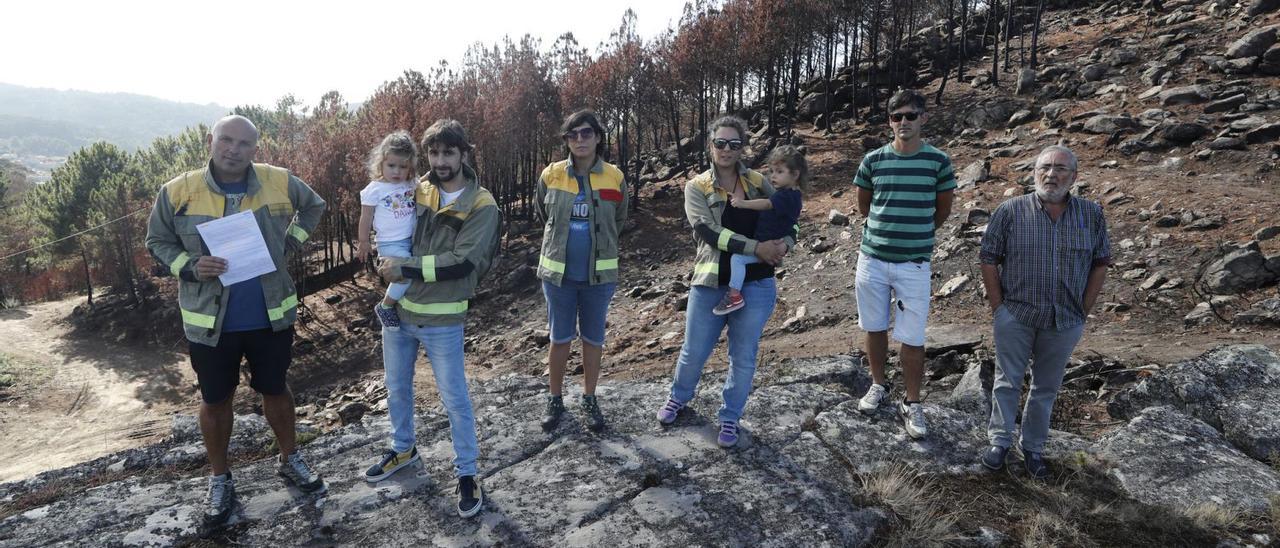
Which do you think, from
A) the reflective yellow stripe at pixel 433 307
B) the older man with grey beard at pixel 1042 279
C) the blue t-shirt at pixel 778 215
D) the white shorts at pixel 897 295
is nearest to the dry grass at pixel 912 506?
the older man with grey beard at pixel 1042 279

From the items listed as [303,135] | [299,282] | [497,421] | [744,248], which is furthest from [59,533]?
[303,135]

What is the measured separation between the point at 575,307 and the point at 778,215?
1.43 m

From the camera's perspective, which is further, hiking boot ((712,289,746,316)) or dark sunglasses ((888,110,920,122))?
dark sunglasses ((888,110,920,122))

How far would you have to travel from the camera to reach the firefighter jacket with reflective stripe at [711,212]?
156 inches

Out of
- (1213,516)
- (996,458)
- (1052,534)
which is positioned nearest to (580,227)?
(996,458)

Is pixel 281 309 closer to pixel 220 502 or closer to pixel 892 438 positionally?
pixel 220 502

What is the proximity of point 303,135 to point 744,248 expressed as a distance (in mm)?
26838

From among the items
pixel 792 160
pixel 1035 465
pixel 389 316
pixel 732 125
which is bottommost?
pixel 1035 465

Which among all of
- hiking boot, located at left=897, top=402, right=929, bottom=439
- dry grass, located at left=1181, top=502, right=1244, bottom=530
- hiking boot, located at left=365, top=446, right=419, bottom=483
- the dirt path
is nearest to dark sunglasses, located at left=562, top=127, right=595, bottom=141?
hiking boot, located at left=365, top=446, right=419, bottom=483

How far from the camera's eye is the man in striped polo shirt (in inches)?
163

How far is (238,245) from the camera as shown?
137 inches

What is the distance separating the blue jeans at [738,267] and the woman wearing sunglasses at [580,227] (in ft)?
2.42

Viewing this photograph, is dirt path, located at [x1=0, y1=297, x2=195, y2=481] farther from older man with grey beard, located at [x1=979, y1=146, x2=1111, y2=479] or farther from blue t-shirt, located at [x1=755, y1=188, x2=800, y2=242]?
older man with grey beard, located at [x1=979, y1=146, x2=1111, y2=479]

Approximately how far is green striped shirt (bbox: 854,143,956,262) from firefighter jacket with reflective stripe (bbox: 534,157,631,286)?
1.71 m
